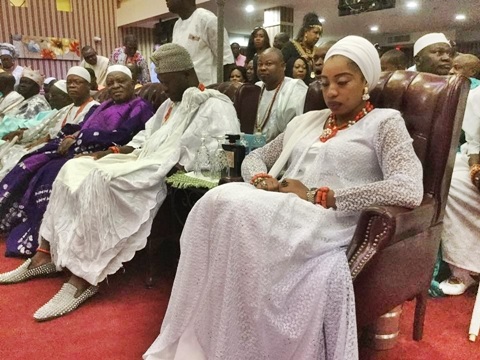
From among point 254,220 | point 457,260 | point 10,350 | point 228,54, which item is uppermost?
point 228,54

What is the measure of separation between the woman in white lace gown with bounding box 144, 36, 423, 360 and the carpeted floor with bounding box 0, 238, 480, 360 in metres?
0.39

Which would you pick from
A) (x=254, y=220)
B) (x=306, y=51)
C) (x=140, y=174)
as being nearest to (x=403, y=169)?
(x=254, y=220)

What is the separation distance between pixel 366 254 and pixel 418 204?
29 centimetres

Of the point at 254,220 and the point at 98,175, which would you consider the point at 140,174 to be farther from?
the point at 254,220

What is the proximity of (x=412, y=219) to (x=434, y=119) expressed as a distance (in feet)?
1.51

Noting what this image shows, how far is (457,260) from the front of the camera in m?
2.46

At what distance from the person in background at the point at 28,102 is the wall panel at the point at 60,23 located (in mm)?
4313

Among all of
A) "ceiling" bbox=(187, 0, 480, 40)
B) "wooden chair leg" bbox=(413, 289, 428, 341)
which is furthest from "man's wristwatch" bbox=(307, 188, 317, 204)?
"ceiling" bbox=(187, 0, 480, 40)

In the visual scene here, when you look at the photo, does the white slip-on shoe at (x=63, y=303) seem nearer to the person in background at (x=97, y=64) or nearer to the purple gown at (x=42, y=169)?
the purple gown at (x=42, y=169)

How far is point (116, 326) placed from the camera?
2.19 meters

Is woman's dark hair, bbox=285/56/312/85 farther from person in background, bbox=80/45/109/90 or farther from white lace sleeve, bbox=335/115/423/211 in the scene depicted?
person in background, bbox=80/45/109/90

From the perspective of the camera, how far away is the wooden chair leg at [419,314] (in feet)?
6.50

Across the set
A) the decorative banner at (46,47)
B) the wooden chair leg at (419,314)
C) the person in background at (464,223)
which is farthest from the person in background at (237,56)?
the wooden chair leg at (419,314)

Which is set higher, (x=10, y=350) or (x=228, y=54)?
(x=228, y=54)
